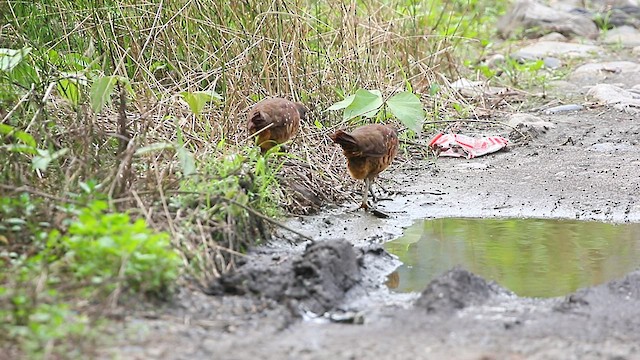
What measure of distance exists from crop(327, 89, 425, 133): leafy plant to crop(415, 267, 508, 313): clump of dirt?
2.51m

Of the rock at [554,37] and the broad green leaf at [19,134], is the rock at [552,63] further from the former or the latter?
the broad green leaf at [19,134]

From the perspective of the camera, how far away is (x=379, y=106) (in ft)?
23.2

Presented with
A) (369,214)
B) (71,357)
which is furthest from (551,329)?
(369,214)

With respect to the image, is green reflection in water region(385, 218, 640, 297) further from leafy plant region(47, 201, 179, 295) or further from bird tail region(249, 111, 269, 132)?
leafy plant region(47, 201, 179, 295)

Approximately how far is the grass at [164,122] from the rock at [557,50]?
Result: 286 centimetres

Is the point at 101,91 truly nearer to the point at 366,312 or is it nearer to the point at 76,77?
the point at 76,77

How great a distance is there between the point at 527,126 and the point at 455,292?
430 cm

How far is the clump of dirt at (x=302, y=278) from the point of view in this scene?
4.50 m

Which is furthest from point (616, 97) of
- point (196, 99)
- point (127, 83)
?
point (127, 83)

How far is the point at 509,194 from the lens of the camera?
692cm

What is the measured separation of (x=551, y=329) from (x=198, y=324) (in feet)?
4.66

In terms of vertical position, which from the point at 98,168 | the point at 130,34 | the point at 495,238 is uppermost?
the point at 130,34

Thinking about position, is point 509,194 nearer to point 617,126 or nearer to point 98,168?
point 617,126

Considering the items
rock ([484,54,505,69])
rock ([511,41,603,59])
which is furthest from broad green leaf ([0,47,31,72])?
rock ([511,41,603,59])
